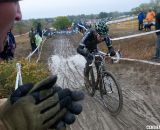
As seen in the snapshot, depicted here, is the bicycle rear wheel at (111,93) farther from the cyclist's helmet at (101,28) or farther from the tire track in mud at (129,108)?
the cyclist's helmet at (101,28)

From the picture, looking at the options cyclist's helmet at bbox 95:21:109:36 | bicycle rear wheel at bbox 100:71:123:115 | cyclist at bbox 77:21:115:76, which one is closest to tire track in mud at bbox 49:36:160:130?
bicycle rear wheel at bbox 100:71:123:115

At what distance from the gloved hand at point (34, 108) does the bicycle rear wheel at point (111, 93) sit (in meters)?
6.06

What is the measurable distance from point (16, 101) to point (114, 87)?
639cm

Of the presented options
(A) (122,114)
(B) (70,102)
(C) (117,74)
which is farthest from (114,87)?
(B) (70,102)

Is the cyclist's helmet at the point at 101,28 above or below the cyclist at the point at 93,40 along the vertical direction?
above

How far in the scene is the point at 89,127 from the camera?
729 centimetres

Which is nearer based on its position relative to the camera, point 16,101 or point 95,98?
point 16,101

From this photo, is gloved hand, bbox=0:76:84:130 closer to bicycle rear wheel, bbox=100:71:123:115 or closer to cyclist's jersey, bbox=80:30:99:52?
bicycle rear wheel, bbox=100:71:123:115

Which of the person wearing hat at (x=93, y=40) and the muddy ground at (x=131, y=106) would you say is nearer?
the muddy ground at (x=131, y=106)

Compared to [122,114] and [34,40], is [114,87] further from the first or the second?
[34,40]

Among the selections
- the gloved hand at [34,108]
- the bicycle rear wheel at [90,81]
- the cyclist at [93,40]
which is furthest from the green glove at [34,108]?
the bicycle rear wheel at [90,81]

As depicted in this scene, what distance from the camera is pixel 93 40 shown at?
8969mm

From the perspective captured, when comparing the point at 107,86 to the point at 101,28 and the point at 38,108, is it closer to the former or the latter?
the point at 101,28

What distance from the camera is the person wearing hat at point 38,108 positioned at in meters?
1.47
